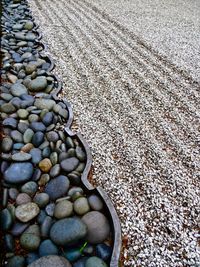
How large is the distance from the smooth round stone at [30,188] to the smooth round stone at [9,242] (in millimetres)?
375

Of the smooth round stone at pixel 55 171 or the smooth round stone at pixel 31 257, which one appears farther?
the smooth round stone at pixel 55 171

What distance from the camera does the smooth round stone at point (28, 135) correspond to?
8.25 feet

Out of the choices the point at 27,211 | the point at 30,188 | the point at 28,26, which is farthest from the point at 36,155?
the point at 28,26

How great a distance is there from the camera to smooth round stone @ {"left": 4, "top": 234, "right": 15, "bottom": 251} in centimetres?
172

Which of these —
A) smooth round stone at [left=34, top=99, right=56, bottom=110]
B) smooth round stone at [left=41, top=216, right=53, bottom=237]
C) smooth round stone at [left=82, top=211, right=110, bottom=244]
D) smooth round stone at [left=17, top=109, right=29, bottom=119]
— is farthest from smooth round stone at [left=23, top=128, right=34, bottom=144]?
smooth round stone at [left=82, top=211, right=110, bottom=244]

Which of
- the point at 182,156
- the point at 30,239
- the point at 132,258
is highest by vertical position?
the point at 182,156

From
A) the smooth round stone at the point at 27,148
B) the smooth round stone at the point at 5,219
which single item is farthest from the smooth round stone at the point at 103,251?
the smooth round stone at the point at 27,148

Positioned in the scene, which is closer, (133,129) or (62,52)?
(133,129)

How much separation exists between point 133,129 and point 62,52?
6.86 feet

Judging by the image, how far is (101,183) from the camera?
2.18 metres

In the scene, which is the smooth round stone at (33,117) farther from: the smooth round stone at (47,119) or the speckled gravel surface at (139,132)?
the speckled gravel surface at (139,132)

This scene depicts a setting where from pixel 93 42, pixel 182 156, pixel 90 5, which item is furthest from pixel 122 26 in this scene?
pixel 182 156

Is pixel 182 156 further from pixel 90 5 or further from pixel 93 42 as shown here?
pixel 90 5

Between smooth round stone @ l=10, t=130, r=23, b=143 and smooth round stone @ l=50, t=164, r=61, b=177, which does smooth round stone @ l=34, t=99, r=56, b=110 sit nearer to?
smooth round stone @ l=10, t=130, r=23, b=143
